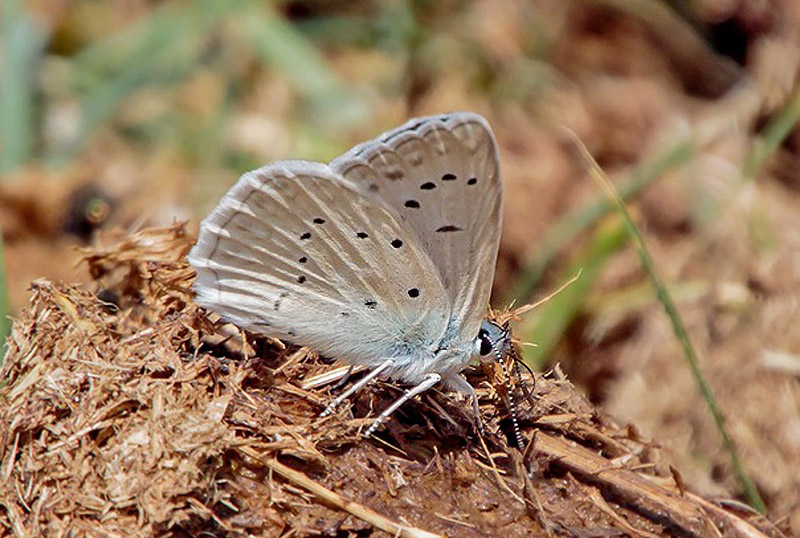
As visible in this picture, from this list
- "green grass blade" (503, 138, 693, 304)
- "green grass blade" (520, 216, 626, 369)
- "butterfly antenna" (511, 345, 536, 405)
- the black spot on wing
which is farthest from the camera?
"green grass blade" (503, 138, 693, 304)

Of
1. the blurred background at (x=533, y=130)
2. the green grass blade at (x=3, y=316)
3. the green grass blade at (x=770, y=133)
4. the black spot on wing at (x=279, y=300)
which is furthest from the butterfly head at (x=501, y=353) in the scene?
the green grass blade at (x=770, y=133)

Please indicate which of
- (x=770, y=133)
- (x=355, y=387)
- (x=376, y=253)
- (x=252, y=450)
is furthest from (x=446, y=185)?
(x=770, y=133)

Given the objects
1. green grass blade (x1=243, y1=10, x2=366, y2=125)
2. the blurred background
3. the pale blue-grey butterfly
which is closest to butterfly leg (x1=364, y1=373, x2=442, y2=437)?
the pale blue-grey butterfly

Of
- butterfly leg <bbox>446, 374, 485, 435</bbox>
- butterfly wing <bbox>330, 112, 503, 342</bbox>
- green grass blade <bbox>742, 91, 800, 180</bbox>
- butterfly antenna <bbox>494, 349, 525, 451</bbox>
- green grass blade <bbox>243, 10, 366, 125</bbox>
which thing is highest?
green grass blade <bbox>742, 91, 800, 180</bbox>

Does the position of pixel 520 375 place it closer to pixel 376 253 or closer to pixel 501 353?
pixel 501 353

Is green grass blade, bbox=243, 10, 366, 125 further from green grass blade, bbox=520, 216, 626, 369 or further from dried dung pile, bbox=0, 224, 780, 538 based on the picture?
dried dung pile, bbox=0, 224, 780, 538
